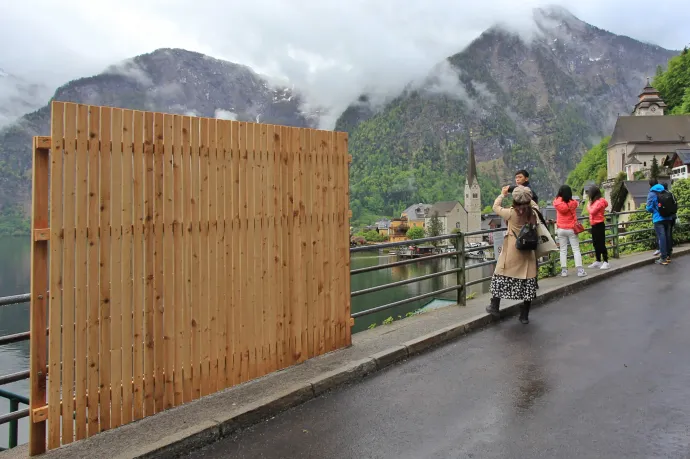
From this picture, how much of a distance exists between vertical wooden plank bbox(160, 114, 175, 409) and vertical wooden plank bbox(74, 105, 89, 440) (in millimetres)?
613

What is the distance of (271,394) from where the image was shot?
14.9 feet

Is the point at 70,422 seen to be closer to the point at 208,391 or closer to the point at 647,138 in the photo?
the point at 208,391

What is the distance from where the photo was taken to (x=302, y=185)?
17.6ft

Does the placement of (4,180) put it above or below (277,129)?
above

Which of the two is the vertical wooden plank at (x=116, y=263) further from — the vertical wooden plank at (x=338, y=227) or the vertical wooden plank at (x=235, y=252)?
the vertical wooden plank at (x=338, y=227)

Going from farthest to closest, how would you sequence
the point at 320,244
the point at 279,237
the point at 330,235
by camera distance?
the point at 330,235 → the point at 320,244 → the point at 279,237

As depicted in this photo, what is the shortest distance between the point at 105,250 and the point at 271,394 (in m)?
1.84

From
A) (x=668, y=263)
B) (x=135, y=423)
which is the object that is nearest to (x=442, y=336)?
(x=135, y=423)

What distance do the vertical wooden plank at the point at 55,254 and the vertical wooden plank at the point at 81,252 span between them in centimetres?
11

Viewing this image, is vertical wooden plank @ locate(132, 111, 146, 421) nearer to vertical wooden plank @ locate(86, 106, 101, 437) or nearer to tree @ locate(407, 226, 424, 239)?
vertical wooden plank @ locate(86, 106, 101, 437)

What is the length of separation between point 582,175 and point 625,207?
7112 cm

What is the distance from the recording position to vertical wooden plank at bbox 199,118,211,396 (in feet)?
14.6

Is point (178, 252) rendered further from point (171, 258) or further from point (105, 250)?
point (105, 250)

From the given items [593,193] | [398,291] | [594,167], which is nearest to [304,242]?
[593,193]
